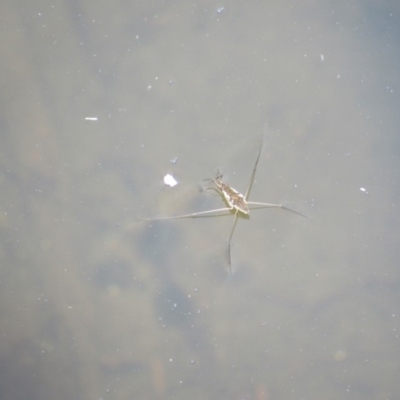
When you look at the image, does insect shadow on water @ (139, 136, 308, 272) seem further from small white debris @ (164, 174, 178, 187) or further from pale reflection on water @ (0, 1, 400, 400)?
small white debris @ (164, 174, 178, 187)

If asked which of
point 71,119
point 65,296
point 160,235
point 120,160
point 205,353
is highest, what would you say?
point 71,119

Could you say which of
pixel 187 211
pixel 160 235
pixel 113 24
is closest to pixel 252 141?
pixel 187 211

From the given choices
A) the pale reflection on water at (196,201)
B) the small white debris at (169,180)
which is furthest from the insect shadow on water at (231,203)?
the small white debris at (169,180)

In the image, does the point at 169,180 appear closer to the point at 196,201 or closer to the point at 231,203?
the point at 196,201

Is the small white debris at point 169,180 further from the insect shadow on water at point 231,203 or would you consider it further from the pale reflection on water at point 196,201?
the insect shadow on water at point 231,203

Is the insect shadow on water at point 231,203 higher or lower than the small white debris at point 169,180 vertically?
lower

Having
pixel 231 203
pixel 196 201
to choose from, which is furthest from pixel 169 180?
pixel 231 203

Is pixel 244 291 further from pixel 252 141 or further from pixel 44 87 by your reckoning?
pixel 44 87

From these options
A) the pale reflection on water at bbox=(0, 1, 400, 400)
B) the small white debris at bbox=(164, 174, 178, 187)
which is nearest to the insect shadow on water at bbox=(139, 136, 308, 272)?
the pale reflection on water at bbox=(0, 1, 400, 400)

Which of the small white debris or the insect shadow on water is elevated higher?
the small white debris

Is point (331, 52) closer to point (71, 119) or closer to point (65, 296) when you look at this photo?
point (71, 119)

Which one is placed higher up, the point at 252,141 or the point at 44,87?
the point at 44,87
